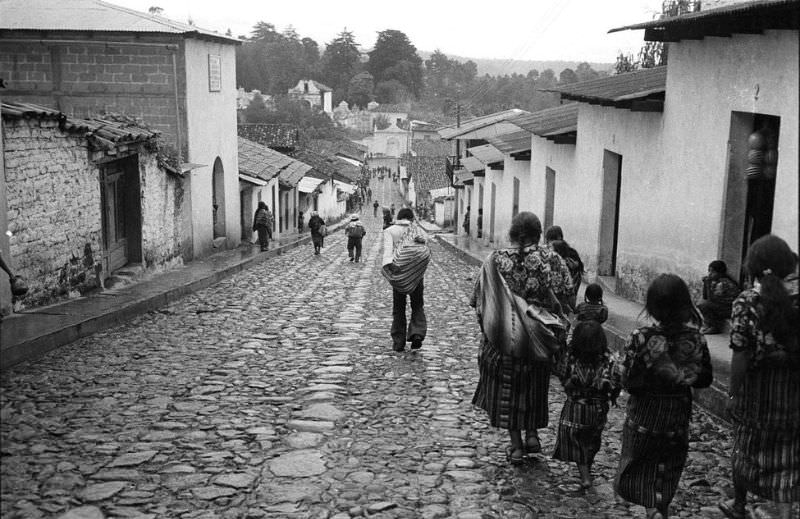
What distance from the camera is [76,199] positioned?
11.9m

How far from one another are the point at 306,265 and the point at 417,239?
12092 mm

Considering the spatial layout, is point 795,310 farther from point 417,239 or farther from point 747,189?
point 747,189

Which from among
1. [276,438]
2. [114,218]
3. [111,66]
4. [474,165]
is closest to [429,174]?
[474,165]

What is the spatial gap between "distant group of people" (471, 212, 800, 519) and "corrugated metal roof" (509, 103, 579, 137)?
11.0 metres

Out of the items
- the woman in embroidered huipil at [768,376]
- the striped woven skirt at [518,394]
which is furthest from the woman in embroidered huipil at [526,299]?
the woman in embroidered huipil at [768,376]

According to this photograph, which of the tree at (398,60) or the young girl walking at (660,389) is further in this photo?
the tree at (398,60)

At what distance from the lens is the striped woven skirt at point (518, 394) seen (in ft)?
18.3

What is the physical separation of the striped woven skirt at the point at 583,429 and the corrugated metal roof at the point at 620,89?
20.5 ft

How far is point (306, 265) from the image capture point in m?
20.7

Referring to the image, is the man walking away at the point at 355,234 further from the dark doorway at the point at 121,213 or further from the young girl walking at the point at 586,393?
the young girl walking at the point at 586,393

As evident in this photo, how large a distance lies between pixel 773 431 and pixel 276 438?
10.8 ft

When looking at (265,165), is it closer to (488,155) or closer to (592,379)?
(488,155)

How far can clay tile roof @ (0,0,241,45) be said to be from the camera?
18.8 m

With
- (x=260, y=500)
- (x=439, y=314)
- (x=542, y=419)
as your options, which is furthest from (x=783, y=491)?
(x=439, y=314)
